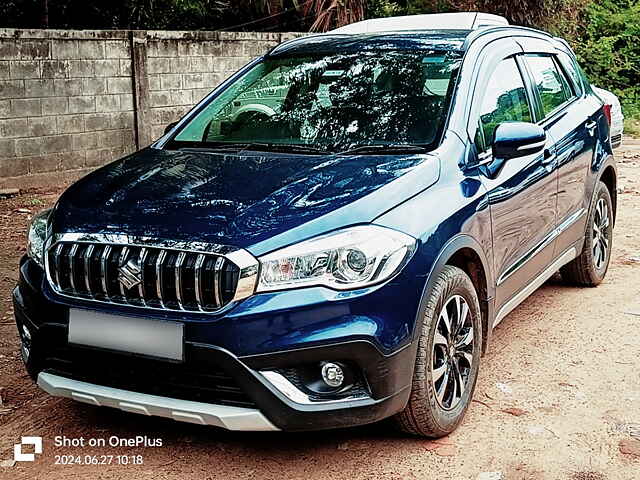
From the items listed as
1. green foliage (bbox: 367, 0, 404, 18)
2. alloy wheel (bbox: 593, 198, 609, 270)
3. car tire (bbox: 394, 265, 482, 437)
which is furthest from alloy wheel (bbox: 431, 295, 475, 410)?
green foliage (bbox: 367, 0, 404, 18)

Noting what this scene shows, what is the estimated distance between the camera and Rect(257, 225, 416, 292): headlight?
127 inches

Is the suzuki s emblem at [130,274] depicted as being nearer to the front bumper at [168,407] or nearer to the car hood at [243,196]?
the car hood at [243,196]

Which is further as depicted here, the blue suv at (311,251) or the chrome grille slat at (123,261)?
the chrome grille slat at (123,261)

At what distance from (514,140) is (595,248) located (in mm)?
2201

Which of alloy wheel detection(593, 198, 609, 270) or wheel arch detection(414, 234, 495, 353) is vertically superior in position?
wheel arch detection(414, 234, 495, 353)

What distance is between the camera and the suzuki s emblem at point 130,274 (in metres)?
3.32

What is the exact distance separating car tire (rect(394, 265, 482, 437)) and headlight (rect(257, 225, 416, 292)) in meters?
0.30

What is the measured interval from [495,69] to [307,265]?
196 centimetres

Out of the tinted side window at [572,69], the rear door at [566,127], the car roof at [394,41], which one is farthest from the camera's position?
the tinted side window at [572,69]

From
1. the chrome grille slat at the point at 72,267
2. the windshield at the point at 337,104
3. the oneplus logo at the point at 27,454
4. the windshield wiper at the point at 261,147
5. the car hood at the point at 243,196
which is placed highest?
the windshield at the point at 337,104

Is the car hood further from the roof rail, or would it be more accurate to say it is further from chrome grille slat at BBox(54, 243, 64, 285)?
the roof rail

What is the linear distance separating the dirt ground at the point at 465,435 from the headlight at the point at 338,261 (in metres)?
0.83

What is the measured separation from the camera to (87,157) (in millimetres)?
9688
